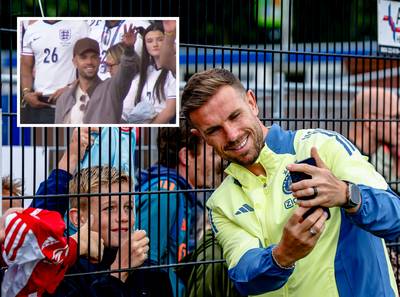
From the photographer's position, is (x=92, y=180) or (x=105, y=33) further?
(x=92, y=180)

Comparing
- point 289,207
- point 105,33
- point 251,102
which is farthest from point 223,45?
point 289,207

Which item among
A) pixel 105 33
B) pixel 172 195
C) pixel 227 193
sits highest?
pixel 105 33

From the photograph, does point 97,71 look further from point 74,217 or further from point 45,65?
point 74,217

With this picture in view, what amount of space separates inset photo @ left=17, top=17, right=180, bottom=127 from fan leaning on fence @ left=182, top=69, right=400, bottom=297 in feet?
2.07

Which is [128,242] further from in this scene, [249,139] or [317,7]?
[317,7]

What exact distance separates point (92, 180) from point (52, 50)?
28.3 inches

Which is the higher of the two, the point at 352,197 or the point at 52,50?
the point at 52,50

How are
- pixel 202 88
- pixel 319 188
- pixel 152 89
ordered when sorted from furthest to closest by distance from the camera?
pixel 152 89, pixel 202 88, pixel 319 188

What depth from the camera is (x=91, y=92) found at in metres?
3.73

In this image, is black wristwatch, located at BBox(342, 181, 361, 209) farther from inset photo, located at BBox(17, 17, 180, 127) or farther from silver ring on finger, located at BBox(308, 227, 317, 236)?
inset photo, located at BBox(17, 17, 180, 127)

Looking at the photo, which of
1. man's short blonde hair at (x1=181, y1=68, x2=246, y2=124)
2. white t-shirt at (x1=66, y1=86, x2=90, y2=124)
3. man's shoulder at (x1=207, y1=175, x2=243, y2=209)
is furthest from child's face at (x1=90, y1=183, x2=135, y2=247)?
man's short blonde hair at (x1=181, y1=68, x2=246, y2=124)

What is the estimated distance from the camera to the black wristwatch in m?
2.70

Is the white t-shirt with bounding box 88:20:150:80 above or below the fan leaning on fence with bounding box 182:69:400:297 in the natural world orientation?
above

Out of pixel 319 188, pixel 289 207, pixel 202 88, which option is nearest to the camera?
pixel 319 188
